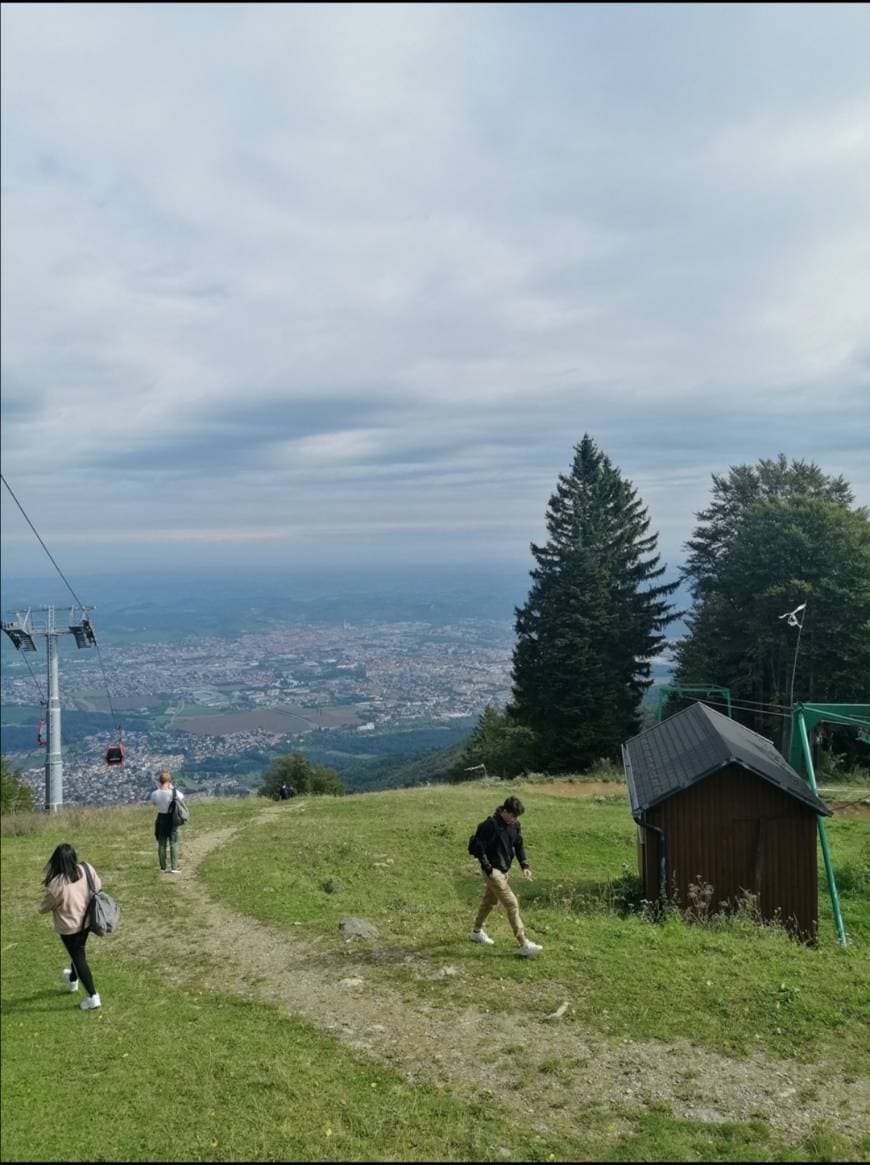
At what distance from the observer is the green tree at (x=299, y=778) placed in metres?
34.8

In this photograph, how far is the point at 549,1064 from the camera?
285 inches

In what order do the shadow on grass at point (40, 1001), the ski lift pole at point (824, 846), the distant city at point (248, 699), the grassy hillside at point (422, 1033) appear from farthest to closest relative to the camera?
the distant city at point (248, 699) → the ski lift pole at point (824, 846) → the shadow on grass at point (40, 1001) → the grassy hillside at point (422, 1033)

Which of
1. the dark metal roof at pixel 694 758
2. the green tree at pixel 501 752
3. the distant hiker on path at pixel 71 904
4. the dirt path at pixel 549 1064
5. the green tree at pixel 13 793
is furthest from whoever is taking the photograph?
the green tree at pixel 501 752

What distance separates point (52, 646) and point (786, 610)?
3289 centimetres

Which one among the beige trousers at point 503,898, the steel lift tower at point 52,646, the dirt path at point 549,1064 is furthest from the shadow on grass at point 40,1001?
the steel lift tower at point 52,646

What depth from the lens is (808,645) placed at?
35.2m

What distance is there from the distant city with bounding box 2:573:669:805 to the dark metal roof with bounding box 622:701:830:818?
84.3 feet

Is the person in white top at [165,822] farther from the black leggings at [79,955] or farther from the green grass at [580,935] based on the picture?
the black leggings at [79,955]

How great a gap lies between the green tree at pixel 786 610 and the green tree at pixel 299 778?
19360 millimetres

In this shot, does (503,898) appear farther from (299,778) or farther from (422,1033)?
(299,778)

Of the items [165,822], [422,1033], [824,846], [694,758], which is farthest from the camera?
[165,822]

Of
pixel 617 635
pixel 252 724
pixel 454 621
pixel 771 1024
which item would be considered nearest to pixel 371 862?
pixel 771 1024

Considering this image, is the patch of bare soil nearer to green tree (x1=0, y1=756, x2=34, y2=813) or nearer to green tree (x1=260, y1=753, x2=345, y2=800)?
green tree (x1=260, y1=753, x2=345, y2=800)

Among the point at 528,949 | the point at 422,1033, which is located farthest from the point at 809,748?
the point at 422,1033
